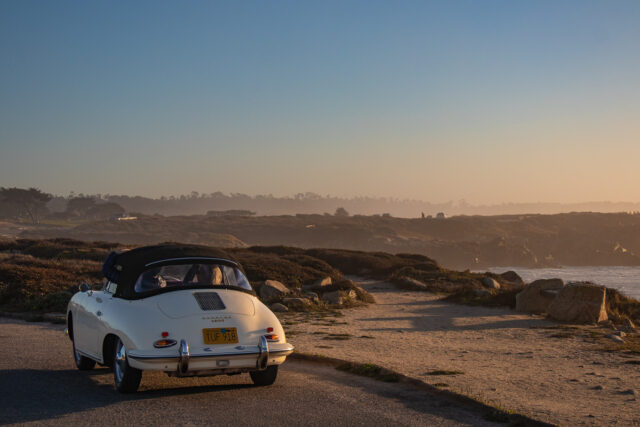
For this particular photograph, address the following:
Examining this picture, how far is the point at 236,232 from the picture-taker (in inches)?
4833

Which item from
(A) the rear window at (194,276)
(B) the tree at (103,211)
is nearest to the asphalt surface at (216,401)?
(A) the rear window at (194,276)

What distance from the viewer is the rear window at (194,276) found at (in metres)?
8.94

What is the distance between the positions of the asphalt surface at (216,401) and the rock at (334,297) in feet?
43.1

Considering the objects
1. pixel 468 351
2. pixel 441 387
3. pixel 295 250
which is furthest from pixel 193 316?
pixel 295 250

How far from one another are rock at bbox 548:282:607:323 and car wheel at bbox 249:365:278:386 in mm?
14610

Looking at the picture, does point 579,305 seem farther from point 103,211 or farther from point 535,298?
point 103,211

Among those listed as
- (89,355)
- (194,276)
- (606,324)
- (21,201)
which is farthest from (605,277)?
(21,201)

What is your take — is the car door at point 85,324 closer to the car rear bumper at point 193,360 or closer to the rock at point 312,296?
the car rear bumper at point 193,360

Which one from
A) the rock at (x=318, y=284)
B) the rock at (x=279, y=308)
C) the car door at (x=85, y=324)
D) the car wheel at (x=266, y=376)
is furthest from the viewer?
the rock at (x=318, y=284)

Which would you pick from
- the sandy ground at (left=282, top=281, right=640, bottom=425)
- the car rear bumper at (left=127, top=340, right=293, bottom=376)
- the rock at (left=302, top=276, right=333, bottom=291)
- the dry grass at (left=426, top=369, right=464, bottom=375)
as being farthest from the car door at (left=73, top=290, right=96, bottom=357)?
the rock at (left=302, top=276, right=333, bottom=291)

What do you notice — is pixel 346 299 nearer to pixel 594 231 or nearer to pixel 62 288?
pixel 62 288

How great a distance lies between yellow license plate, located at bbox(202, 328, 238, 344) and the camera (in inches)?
312

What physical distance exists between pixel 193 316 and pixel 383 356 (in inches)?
229

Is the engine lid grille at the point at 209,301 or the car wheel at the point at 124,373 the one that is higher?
the engine lid grille at the point at 209,301
